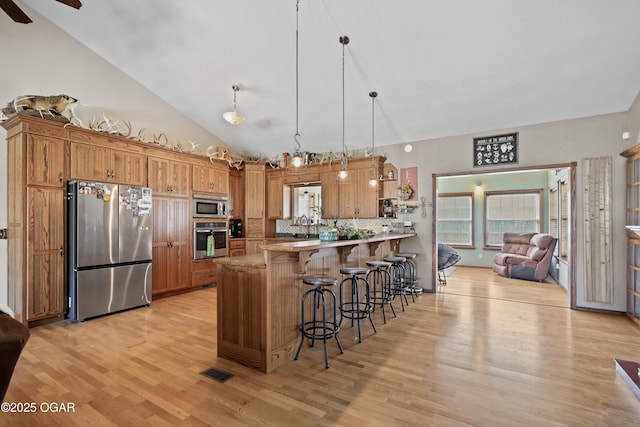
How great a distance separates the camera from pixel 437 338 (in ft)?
10.9

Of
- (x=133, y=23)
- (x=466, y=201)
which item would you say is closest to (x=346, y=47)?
(x=133, y=23)

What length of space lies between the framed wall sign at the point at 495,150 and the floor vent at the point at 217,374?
473cm

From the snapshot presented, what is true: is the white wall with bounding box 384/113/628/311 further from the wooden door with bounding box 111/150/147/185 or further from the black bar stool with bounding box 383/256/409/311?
the wooden door with bounding box 111/150/147/185

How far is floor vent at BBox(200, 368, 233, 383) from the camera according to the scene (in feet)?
8.24

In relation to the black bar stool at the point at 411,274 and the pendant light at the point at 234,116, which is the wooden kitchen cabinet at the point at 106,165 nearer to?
the pendant light at the point at 234,116

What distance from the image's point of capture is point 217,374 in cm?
258

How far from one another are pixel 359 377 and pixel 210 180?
465cm

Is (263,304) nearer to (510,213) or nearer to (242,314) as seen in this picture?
(242,314)

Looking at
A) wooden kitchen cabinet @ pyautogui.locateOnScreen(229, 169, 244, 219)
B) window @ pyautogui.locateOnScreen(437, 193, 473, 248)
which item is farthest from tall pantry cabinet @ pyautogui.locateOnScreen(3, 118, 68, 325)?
window @ pyautogui.locateOnScreen(437, 193, 473, 248)

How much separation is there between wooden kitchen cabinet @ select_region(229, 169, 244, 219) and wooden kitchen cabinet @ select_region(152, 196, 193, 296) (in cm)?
121

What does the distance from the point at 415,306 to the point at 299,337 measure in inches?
88.6

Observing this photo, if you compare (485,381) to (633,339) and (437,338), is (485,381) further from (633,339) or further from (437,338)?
(633,339)

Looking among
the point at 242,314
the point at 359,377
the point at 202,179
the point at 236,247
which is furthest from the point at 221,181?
the point at 359,377

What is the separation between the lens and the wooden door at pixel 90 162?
406 centimetres
